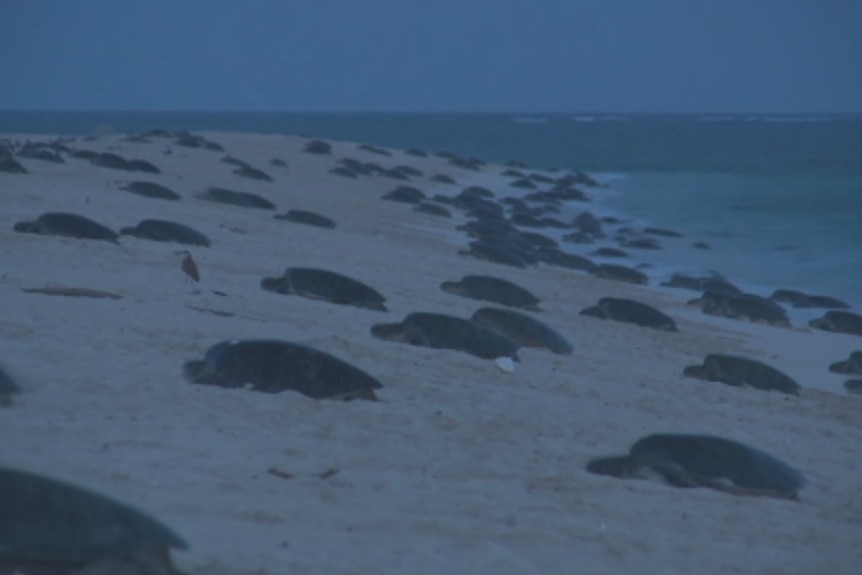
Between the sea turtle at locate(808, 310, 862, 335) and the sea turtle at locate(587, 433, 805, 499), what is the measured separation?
11207 millimetres

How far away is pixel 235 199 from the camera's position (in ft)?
71.5

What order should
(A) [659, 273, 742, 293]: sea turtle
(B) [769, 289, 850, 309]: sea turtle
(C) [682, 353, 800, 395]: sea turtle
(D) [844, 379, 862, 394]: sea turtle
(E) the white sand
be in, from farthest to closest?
1. (A) [659, 273, 742, 293]: sea turtle
2. (B) [769, 289, 850, 309]: sea turtle
3. (D) [844, 379, 862, 394]: sea turtle
4. (C) [682, 353, 800, 395]: sea turtle
5. (E) the white sand

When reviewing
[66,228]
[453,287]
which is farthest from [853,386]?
[66,228]

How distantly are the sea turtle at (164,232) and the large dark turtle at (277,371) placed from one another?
6.34 meters

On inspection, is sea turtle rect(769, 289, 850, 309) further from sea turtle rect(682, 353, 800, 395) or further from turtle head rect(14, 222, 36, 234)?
turtle head rect(14, 222, 36, 234)

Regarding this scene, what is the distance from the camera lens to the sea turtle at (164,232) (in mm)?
14211

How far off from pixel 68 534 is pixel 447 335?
235 inches

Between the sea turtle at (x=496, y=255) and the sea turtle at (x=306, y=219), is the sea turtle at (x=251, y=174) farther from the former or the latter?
the sea turtle at (x=496, y=255)

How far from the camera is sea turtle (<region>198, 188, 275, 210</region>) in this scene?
852 inches

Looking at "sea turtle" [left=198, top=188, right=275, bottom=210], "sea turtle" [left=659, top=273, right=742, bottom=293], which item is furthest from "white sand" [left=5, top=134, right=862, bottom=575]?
"sea turtle" [left=659, top=273, right=742, bottom=293]

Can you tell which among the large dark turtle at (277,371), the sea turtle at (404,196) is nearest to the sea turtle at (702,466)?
the large dark turtle at (277,371)

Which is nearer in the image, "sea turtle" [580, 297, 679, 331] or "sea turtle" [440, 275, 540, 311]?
"sea turtle" [440, 275, 540, 311]

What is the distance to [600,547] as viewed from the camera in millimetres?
5938

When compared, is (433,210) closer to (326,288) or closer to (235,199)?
(235,199)
